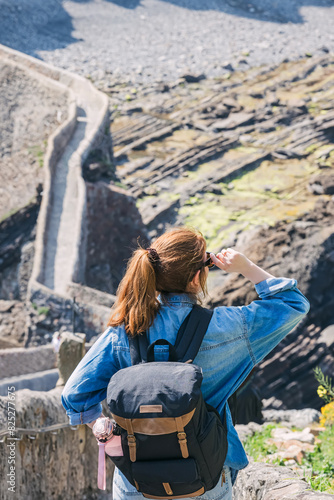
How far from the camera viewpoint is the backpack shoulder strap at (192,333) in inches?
103

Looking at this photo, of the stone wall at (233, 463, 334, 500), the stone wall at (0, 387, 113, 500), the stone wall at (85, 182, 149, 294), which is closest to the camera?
the stone wall at (233, 463, 334, 500)

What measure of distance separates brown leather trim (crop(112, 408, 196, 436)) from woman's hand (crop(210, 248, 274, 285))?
74 cm

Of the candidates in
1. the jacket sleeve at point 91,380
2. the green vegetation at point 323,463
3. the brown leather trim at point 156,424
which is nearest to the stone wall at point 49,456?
the green vegetation at point 323,463

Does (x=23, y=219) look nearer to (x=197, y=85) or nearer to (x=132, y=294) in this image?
(x=132, y=294)

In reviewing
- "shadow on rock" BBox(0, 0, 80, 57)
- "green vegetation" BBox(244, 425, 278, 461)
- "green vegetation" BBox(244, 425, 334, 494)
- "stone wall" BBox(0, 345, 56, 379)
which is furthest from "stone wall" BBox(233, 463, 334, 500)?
"shadow on rock" BBox(0, 0, 80, 57)

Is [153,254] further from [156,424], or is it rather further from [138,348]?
[156,424]

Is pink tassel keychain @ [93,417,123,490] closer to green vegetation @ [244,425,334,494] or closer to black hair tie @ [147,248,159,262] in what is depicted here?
black hair tie @ [147,248,159,262]

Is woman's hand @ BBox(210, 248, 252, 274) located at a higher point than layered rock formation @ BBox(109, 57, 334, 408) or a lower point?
higher

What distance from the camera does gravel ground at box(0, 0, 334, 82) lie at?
4350 centimetres

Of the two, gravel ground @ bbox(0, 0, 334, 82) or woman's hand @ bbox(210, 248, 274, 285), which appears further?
gravel ground @ bbox(0, 0, 334, 82)

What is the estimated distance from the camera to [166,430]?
7.80ft

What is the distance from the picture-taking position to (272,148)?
34406 mm

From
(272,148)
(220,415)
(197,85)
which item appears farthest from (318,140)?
(220,415)

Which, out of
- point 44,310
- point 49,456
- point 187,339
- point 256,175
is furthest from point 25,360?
point 256,175
